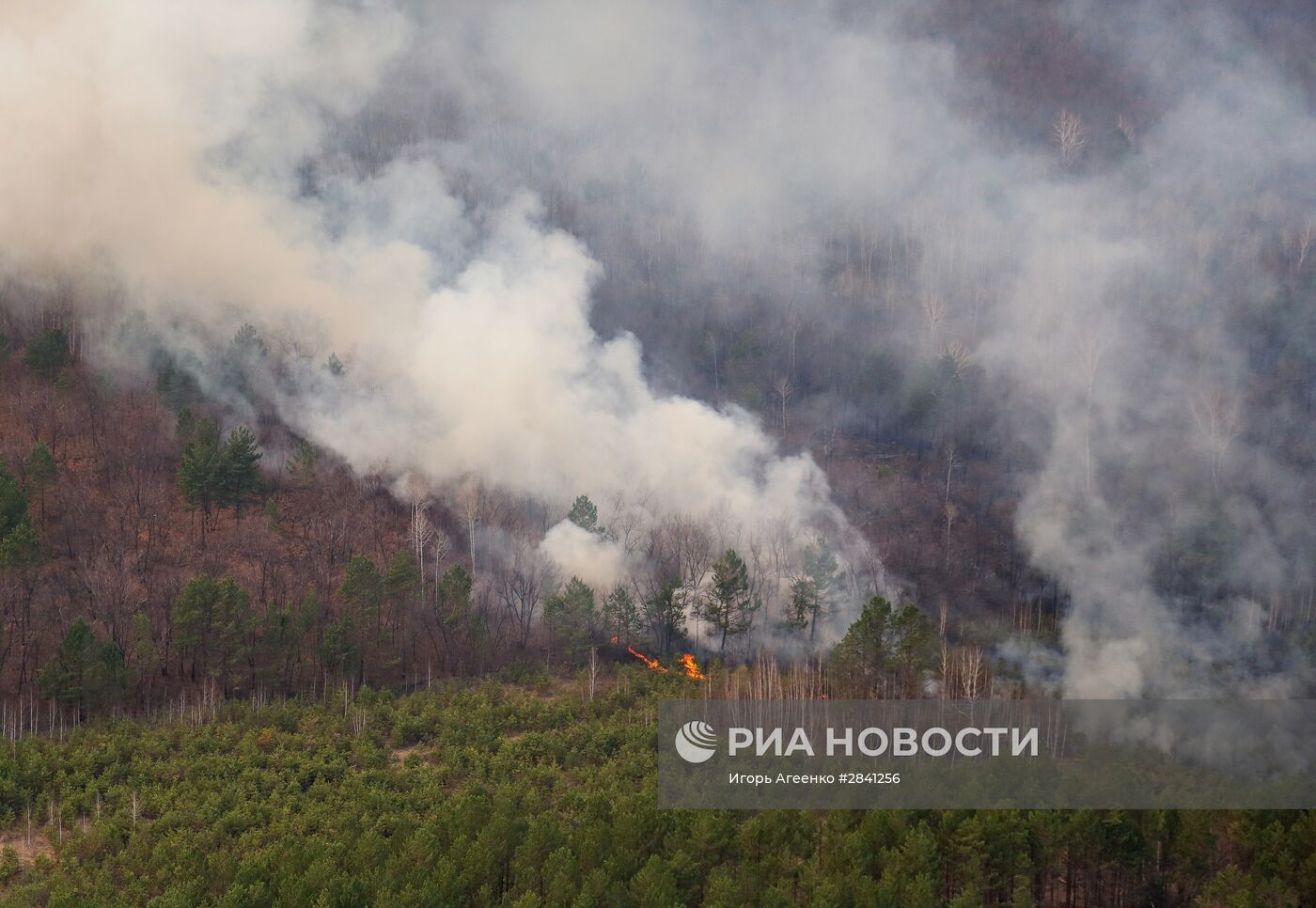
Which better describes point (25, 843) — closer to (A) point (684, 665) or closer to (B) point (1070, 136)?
(A) point (684, 665)

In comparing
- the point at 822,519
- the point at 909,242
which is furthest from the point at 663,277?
the point at 822,519

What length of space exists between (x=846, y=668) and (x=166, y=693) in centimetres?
4281

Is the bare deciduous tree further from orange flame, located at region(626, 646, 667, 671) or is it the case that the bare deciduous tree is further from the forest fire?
orange flame, located at region(626, 646, 667, 671)

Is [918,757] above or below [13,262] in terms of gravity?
below

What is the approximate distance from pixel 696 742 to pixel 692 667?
13.6m

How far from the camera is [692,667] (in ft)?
264

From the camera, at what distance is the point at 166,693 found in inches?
2975

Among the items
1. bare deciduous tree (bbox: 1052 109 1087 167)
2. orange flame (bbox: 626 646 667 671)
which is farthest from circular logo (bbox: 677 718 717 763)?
bare deciduous tree (bbox: 1052 109 1087 167)

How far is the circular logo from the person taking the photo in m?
65.1

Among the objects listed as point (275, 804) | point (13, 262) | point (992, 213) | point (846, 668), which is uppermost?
point (992, 213)

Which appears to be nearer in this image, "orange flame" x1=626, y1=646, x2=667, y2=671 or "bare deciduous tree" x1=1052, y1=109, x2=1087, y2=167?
"orange flame" x1=626, y1=646, x2=667, y2=671

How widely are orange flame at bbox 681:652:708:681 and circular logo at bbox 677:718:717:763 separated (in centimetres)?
704

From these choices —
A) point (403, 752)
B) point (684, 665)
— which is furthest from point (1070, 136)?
point (403, 752)

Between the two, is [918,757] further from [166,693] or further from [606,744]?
[166,693]
